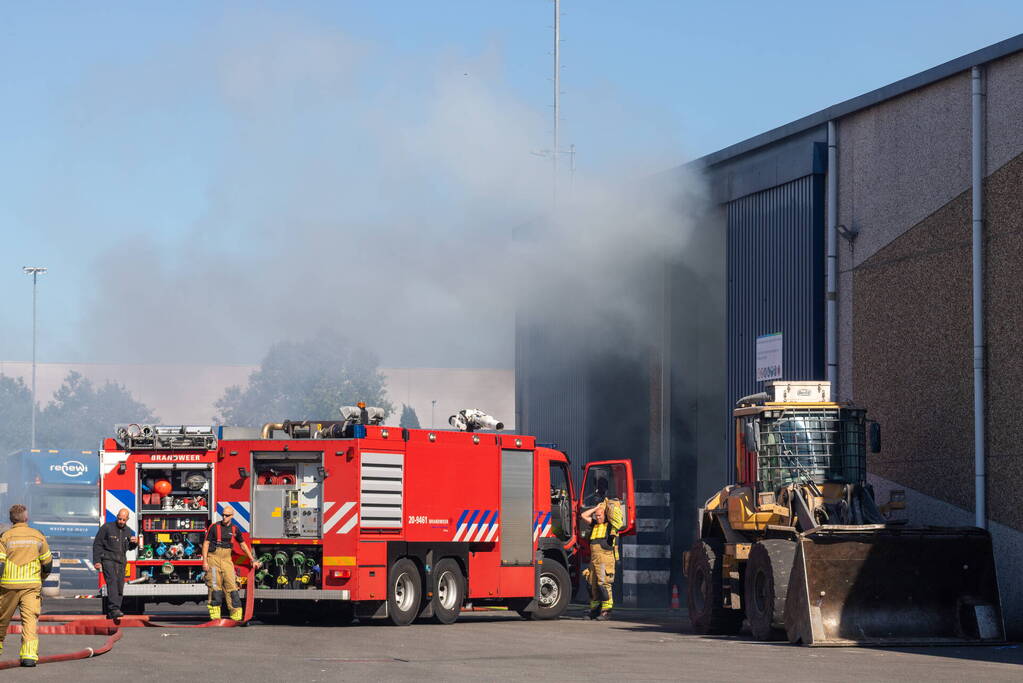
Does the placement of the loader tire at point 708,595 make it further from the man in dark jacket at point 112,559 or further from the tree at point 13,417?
the tree at point 13,417

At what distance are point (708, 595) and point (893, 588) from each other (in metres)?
3.19

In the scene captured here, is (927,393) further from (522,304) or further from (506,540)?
(522,304)

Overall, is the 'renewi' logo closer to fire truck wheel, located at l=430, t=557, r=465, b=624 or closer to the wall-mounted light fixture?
fire truck wheel, located at l=430, t=557, r=465, b=624

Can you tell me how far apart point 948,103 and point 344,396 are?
2919 inches

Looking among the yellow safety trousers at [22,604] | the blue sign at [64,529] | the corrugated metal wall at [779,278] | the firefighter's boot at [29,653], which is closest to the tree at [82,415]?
the blue sign at [64,529]

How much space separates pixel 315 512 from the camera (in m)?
21.7

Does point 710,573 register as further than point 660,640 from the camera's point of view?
Yes

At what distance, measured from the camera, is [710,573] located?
2158 centimetres

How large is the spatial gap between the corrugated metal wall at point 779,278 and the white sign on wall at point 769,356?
0.42ft

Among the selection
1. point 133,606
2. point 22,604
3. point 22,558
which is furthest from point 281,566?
point 22,604

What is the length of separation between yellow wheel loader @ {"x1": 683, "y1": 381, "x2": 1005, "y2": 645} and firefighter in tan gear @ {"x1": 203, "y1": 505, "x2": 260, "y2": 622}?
6.28m

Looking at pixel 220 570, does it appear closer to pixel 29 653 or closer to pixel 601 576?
pixel 29 653

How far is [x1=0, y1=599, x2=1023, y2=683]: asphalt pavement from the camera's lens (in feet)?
47.5

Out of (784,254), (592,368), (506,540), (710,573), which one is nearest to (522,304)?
(592,368)
